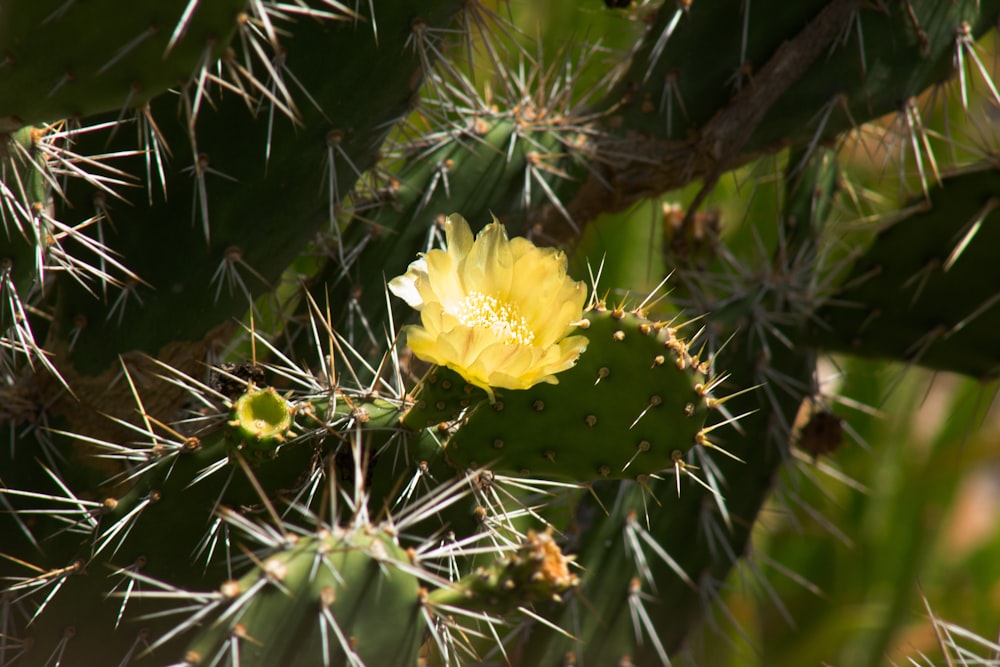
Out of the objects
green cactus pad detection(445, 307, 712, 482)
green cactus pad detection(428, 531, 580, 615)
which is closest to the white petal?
green cactus pad detection(445, 307, 712, 482)

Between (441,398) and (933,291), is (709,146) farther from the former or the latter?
(441,398)

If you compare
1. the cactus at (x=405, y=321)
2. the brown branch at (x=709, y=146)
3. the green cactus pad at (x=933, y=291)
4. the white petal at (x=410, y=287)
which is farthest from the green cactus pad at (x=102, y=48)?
the green cactus pad at (x=933, y=291)

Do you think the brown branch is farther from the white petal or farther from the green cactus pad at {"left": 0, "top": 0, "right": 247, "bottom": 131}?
the green cactus pad at {"left": 0, "top": 0, "right": 247, "bottom": 131}

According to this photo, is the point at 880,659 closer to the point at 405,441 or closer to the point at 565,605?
the point at 565,605

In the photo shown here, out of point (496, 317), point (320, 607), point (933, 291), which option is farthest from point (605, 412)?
point (933, 291)

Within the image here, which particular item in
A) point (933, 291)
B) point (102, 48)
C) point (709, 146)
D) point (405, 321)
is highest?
point (102, 48)

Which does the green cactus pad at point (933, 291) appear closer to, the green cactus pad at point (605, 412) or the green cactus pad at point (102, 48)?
the green cactus pad at point (605, 412)
